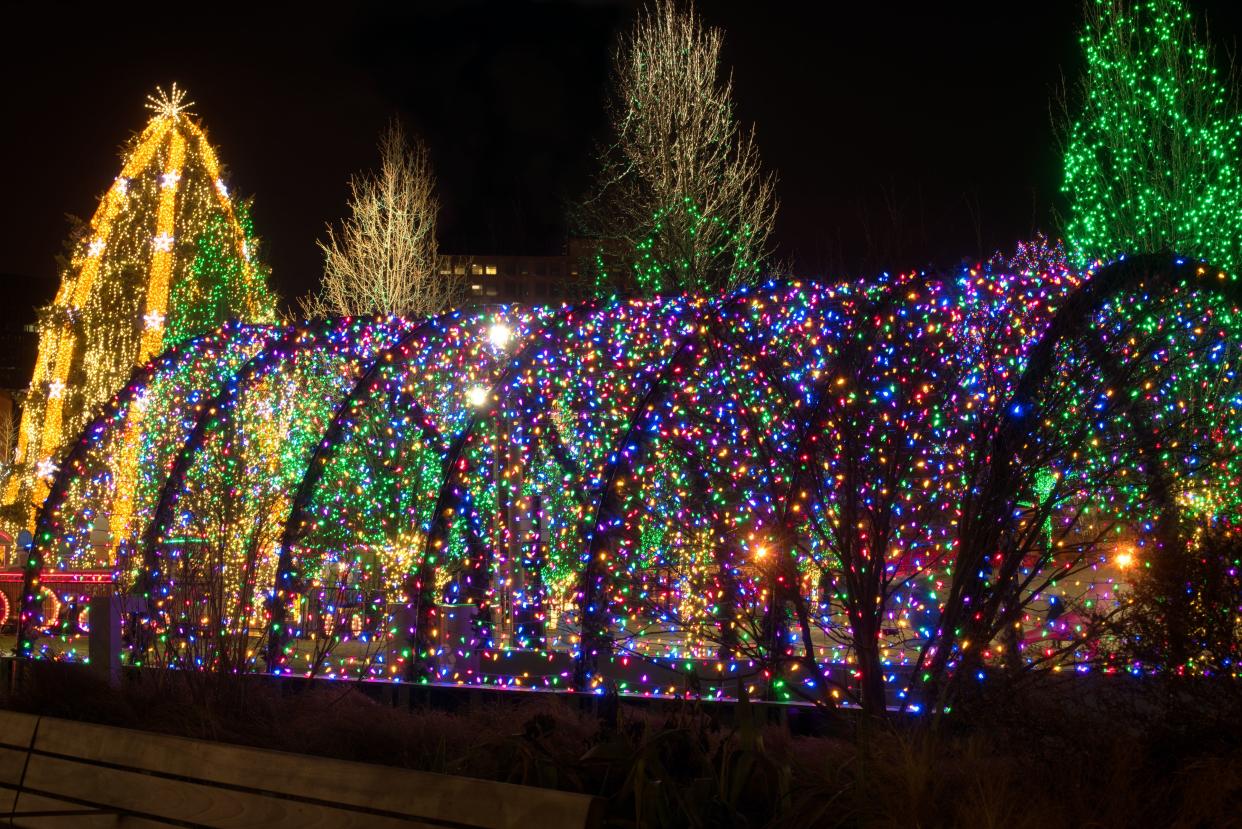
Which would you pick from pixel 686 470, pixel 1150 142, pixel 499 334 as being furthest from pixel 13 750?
pixel 1150 142

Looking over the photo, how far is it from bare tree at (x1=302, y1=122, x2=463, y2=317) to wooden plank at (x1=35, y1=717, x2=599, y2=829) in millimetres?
25217

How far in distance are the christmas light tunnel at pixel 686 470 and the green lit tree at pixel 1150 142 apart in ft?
31.9

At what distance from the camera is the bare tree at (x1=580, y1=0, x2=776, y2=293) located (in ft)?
80.3

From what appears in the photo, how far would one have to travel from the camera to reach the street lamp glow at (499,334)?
438 inches

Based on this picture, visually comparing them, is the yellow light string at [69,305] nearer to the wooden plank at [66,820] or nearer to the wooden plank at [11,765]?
the wooden plank at [11,765]

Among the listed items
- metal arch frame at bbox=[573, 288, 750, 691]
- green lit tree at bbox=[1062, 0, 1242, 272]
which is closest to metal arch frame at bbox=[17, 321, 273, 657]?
metal arch frame at bbox=[573, 288, 750, 691]

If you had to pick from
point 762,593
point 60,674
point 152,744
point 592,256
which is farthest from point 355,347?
point 592,256

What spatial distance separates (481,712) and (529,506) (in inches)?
226

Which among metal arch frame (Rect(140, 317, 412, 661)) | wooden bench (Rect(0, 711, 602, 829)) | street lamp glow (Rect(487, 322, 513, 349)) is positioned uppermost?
street lamp glow (Rect(487, 322, 513, 349))

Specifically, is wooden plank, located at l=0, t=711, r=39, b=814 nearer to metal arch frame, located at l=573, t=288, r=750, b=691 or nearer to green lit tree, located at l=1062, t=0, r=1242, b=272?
metal arch frame, located at l=573, t=288, r=750, b=691

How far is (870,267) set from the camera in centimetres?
660

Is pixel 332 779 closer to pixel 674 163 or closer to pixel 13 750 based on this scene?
pixel 13 750

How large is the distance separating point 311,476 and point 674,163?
16.1 m

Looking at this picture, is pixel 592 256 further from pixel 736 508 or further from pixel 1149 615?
pixel 1149 615
